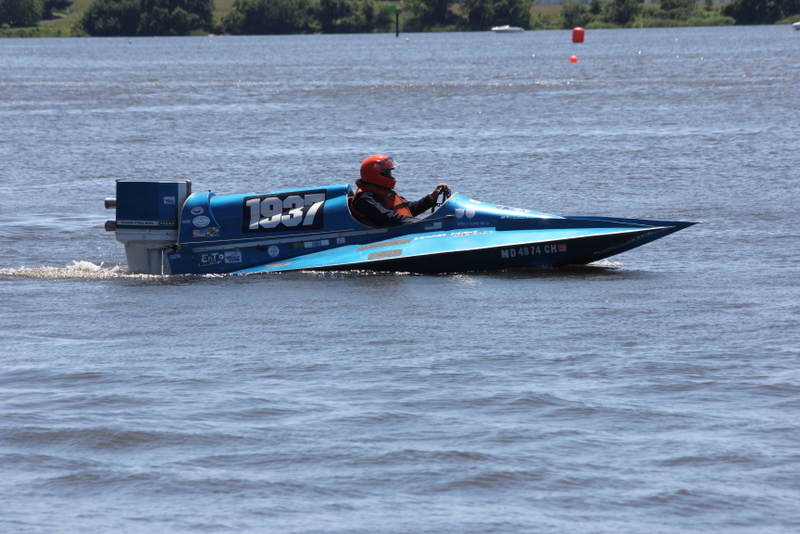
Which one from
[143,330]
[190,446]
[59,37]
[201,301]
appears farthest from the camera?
[59,37]

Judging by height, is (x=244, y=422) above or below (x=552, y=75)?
below

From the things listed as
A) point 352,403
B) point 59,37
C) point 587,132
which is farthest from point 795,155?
point 59,37

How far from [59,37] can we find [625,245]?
115 metres

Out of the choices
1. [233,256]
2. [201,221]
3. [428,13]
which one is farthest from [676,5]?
[201,221]

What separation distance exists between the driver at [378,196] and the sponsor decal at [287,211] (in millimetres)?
409

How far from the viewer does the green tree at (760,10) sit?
100750mm

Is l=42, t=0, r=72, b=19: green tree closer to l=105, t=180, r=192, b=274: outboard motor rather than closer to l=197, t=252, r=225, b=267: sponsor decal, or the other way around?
l=105, t=180, r=192, b=274: outboard motor

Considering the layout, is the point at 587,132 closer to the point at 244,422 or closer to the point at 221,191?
the point at 221,191

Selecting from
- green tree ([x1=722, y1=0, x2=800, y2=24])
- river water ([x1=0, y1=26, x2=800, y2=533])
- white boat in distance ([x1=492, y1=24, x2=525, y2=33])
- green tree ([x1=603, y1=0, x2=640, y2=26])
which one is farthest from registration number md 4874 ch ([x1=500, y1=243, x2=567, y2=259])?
green tree ([x1=603, y1=0, x2=640, y2=26])

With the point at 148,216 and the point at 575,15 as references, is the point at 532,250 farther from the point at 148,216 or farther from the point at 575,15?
the point at 575,15

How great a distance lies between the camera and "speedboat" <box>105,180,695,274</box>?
34.6 ft

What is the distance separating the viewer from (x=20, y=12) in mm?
113812

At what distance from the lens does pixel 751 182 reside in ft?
53.2

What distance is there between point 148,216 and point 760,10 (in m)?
101
